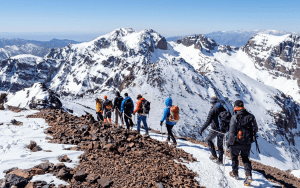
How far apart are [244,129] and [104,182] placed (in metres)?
5.17

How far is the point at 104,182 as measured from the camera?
201 inches

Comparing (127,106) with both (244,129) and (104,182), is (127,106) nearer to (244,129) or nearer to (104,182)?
(104,182)

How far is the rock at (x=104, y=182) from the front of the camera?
503 cm

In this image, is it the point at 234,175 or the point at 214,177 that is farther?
the point at 234,175

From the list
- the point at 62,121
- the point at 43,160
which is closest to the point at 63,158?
the point at 43,160

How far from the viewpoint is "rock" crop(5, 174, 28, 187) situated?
448 centimetres

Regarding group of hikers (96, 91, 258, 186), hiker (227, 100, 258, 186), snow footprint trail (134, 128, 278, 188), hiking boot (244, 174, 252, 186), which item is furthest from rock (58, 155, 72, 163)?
hiking boot (244, 174, 252, 186)

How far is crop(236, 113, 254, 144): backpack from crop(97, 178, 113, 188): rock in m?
4.78

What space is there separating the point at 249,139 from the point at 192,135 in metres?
47.6

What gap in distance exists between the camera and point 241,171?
27.1 ft

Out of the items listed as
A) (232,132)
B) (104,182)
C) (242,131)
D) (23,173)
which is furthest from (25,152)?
(242,131)

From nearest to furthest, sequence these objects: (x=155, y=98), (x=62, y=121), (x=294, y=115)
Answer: (x=62, y=121) < (x=155, y=98) < (x=294, y=115)

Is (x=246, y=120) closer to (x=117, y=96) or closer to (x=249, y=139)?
(x=249, y=139)

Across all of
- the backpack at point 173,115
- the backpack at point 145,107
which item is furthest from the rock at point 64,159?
the backpack at point 145,107
